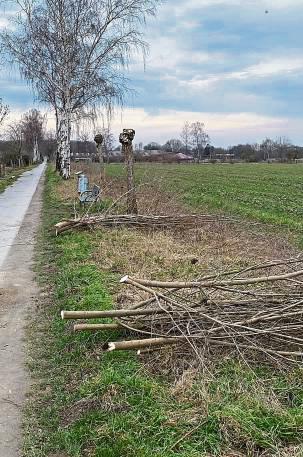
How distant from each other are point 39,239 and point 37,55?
17875 millimetres

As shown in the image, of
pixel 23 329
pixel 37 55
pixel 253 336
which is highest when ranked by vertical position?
pixel 37 55

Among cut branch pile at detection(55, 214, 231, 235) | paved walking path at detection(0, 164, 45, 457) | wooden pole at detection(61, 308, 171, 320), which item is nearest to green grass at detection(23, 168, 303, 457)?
paved walking path at detection(0, 164, 45, 457)

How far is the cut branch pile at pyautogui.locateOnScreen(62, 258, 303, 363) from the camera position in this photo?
15.0ft

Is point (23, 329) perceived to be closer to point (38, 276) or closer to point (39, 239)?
point (38, 276)

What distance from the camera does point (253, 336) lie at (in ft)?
15.4

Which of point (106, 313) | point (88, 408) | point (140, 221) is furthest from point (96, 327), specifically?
point (140, 221)

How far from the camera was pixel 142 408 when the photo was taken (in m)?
3.83

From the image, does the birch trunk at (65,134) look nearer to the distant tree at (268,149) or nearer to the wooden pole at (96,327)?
the wooden pole at (96,327)

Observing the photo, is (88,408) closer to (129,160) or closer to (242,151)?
(129,160)

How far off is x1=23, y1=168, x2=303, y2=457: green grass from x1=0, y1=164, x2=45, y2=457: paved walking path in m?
0.11

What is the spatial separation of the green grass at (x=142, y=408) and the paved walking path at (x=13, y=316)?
11 centimetres

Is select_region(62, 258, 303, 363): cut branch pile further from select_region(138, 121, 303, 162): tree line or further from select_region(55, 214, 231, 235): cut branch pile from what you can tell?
select_region(138, 121, 303, 162): tree line


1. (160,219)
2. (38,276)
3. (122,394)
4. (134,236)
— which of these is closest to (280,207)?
(160,219)

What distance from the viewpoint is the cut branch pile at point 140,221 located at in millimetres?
11789
